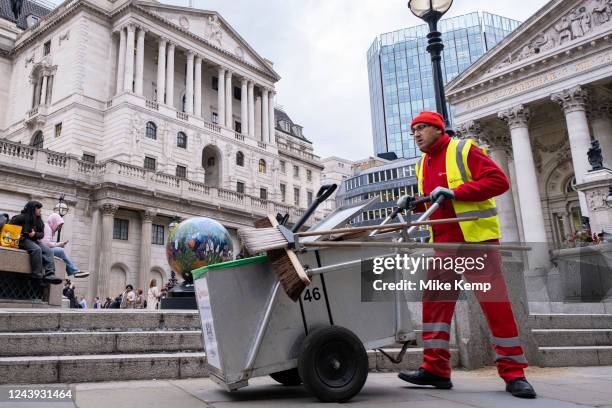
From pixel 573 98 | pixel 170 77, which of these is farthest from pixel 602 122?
pixel 170 77

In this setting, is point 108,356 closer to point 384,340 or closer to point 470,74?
point 384,340

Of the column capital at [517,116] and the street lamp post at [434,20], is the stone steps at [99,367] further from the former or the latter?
the column capital at [517,116]

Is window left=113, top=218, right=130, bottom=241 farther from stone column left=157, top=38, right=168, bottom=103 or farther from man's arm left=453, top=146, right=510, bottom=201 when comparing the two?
man's arm left=453, top=146, right=510, bottom=201

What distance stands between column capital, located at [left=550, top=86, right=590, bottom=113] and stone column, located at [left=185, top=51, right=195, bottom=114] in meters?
29.4

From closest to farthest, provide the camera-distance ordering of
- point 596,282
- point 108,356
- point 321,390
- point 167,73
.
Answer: point 321,390, point 108,356, point 596,282, point 167,73

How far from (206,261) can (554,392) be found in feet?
25.5

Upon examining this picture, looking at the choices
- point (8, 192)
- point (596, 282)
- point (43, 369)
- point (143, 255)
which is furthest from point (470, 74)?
point (43, 369)

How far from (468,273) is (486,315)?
0.44 meters

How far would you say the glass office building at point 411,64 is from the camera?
387 ft

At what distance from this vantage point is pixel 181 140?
1604 inches

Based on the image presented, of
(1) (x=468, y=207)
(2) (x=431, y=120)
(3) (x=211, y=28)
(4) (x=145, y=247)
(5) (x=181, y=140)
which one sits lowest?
(1) (x=468, y=207)

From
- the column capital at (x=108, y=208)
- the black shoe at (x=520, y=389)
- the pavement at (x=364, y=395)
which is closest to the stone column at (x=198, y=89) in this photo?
the column capital at (x=108, y=208)

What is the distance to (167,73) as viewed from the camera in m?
41.8

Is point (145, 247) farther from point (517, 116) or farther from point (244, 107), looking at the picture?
point (517, 116)
